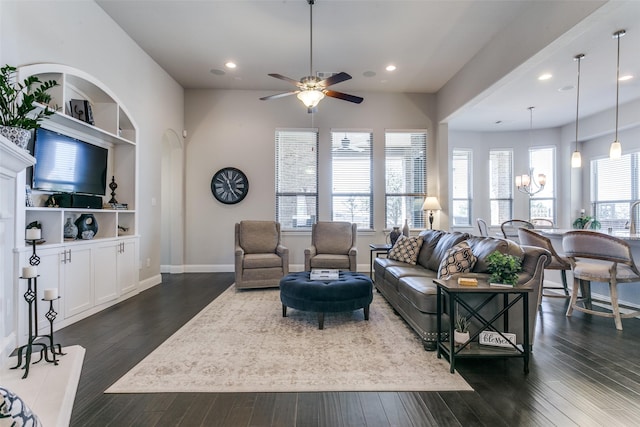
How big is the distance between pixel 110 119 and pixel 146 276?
7.82 feet

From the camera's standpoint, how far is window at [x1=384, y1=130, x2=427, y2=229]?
245 inches

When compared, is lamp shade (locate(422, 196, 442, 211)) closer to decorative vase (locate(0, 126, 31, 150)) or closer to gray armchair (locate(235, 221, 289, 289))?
gray armchair (locate(235, 221, 289, 289))

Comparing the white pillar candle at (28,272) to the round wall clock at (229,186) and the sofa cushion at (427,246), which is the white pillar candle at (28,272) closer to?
the sofa cushion at (427,246)

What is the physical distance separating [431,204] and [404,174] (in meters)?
0.89

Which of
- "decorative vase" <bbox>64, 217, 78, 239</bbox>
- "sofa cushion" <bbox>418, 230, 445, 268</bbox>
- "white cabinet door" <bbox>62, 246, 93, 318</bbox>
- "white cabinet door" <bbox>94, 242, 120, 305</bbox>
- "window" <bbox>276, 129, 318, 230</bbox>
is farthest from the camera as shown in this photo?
"window" <bbox>276, 129, 318, 230</bbox>

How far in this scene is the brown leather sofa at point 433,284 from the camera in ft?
8.04

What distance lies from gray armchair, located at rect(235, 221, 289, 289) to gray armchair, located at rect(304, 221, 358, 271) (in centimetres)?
46

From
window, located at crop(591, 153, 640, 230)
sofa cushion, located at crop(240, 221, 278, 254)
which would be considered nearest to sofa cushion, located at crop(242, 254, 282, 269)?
sofa cushion, located at crop(240, 221, 278, 254)

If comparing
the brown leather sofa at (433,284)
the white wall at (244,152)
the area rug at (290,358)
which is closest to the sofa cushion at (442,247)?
the brown leather sofa at (433,284)

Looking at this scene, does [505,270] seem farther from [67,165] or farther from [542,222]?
[542,222]

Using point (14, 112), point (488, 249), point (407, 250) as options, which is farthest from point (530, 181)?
point (14, 112)

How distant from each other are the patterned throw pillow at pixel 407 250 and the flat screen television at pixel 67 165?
3933 mm

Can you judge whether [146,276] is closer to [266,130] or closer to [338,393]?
[266,130]

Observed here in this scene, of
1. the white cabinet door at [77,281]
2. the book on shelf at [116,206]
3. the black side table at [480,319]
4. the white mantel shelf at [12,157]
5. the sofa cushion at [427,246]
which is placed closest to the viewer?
the white mantel shelf at [12,157]
